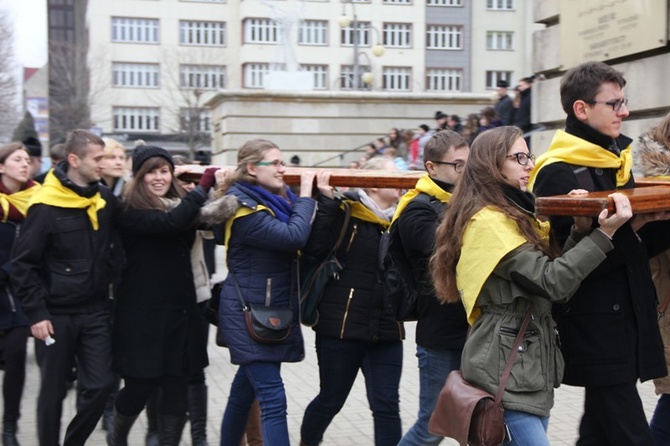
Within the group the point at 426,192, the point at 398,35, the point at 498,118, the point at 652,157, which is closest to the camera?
the point at 652,157

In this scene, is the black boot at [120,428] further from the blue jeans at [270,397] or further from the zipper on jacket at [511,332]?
the zipper on jacket at [511,332]

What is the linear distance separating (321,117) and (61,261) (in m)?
19.7

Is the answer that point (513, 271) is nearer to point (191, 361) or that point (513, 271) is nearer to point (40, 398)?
point (191, 361)

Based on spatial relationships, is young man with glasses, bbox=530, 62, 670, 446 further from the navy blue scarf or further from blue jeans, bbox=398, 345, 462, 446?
the navy blue scarf

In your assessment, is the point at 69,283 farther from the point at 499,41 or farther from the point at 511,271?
the point at 499,41

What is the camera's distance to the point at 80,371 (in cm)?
566

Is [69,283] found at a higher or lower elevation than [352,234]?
lower

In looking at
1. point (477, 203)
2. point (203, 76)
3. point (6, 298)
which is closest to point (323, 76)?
point (203, 76)

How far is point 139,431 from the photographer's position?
705cm

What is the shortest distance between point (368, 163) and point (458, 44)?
60.2 meters

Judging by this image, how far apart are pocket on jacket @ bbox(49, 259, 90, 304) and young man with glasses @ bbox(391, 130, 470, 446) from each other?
74.1 inches

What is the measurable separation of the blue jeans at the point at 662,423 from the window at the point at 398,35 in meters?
59.4

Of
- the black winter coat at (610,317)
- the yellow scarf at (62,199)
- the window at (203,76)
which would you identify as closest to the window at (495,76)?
the window at (203,76)

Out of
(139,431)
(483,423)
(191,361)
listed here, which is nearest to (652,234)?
(483,423)
